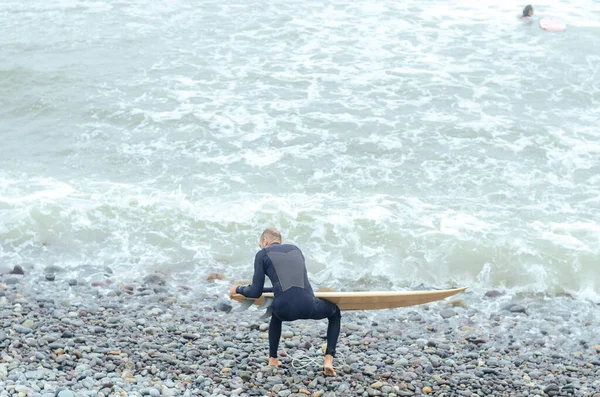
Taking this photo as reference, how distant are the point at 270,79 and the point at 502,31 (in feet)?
28.3

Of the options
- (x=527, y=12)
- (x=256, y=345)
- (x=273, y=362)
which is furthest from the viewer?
(x=527, y=12)

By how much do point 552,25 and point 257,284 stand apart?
2032 cm

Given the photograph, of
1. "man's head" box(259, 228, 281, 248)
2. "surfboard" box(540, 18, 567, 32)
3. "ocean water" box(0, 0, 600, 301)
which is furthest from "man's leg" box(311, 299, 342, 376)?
"surfboard" box(540, 18, 567, 32)

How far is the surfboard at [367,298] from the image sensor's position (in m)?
8.35

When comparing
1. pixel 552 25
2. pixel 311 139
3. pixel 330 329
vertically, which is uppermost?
pixel 330 329

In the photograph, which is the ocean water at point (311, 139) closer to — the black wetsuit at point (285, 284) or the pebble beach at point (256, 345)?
the pebble beach at point (256, 345)

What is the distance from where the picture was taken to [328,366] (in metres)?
8.41

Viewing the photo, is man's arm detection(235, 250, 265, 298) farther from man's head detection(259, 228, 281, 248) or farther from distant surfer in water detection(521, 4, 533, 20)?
distant surfer in water detection(521, 4, 533, 20)

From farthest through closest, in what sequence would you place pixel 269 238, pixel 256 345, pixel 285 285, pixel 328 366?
pixel 256 345, pixel 328 366, pixel 269 238, pixel 285 285

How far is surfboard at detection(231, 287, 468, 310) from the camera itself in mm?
8352

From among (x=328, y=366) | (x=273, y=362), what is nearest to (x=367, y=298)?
(x=328, y=366)

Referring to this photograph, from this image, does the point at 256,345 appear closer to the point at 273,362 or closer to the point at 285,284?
the point at 273,362

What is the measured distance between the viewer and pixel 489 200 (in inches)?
596

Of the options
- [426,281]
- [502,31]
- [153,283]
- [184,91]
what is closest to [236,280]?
[153,283]
